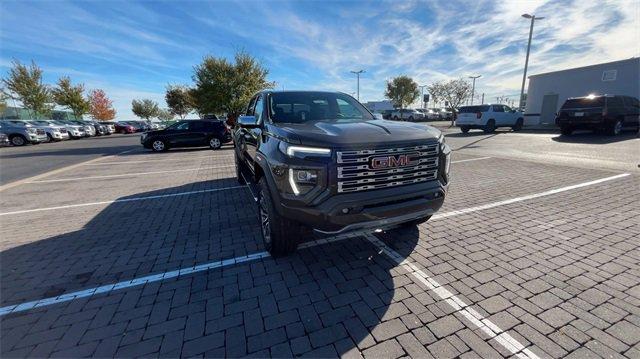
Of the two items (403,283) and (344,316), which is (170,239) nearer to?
(344,316)

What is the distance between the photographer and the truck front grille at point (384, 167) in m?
2.72

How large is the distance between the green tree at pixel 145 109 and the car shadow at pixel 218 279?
259 feet

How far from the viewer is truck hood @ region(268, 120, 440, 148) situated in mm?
2729

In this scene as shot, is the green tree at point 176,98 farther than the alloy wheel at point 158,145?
Yes

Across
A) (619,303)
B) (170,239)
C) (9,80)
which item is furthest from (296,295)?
(9,80)

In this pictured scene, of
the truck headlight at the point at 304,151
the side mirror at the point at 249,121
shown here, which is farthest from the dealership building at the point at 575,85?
the truck headlight at the point at 304,151

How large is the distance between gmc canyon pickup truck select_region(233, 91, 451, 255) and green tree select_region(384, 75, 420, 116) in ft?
197

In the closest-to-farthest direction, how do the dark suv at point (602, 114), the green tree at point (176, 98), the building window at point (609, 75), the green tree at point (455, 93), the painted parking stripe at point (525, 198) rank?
the painted parking stripe at point (525, 198), the dark suv at point (602, 114), the building window at point (609, 75), the green tree at point (455, 93), the green tree at point (176, 98)

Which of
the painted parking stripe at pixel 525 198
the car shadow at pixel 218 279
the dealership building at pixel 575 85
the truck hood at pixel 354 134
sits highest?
the dealership building at pixel 575 85

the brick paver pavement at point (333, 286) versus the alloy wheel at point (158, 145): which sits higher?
the alloy wheel at point (158, 145)

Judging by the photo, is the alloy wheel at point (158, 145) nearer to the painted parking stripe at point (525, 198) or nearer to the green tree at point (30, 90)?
the painted parking stripe at point (525, 198)

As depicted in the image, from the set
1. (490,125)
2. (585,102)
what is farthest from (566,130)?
(490,125)

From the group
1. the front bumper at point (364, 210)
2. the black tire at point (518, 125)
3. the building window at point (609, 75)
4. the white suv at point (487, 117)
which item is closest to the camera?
the front bumper at point (364, 210)

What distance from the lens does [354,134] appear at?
112 inches
